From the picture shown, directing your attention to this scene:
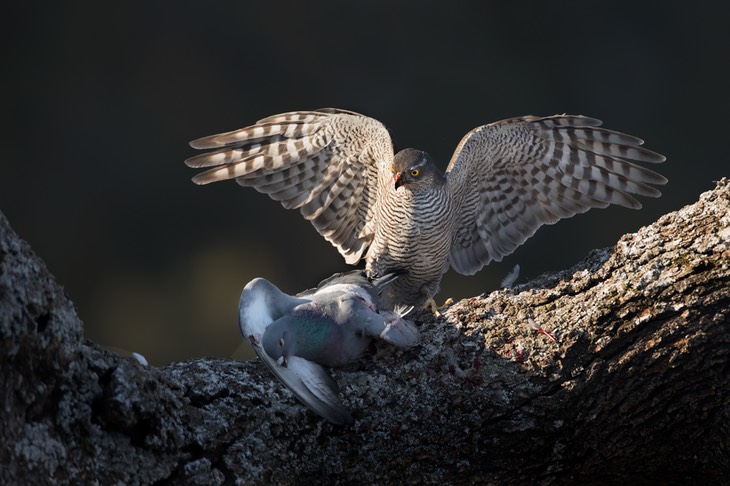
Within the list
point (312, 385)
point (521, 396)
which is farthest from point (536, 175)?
point (312, 385)

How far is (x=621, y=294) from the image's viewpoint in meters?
1.99

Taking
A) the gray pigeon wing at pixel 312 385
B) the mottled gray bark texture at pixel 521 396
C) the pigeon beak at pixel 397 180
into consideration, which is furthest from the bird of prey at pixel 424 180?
the gray pigeon wing at pixel 312 385

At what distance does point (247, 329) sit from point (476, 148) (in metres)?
1.57

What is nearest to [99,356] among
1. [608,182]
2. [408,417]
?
[408,417]

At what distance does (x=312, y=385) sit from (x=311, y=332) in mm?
188

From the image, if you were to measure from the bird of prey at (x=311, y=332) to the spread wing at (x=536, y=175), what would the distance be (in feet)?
4.32

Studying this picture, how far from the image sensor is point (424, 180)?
3252mm

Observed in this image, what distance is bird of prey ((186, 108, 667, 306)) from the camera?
3.21 meters

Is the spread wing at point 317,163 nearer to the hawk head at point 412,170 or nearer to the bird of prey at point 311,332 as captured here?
the hawk head at point 412,170

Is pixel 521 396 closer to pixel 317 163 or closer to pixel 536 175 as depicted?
pixel 536 175

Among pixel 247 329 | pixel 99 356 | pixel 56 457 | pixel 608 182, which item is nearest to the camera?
pixel 56 457

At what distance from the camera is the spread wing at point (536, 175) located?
317 cm

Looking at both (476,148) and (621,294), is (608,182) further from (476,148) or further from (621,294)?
(621,294)

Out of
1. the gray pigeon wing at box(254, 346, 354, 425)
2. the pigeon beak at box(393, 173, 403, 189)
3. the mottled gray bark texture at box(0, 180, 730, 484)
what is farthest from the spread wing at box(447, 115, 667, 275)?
the gray pigeon wing at box(254, 346, 354, 425)
